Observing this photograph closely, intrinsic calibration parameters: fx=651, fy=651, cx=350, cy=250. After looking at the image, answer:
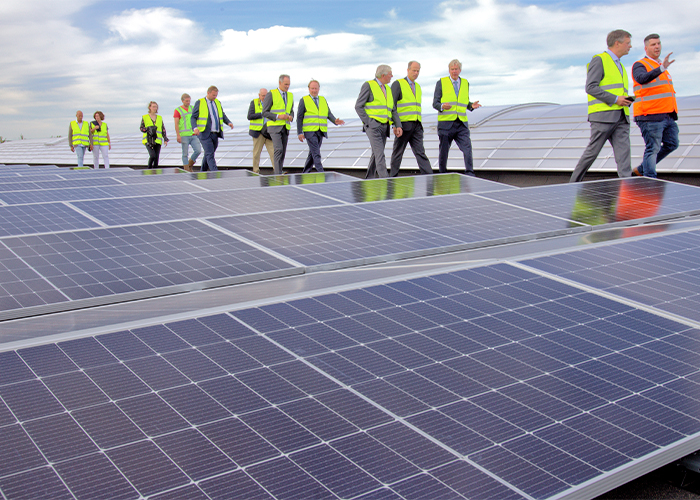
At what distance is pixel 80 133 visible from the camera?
25.2 meters

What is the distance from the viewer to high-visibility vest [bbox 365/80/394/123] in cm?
1331

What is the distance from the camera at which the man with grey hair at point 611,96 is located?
10.7 meters

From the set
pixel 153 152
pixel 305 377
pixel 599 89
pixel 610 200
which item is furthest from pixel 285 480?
pixel 153 152

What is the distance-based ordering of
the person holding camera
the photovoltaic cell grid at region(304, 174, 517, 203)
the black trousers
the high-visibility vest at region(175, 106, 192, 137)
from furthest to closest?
1. the black trousers
2. the person holding camera
3. the high-visibility vest at region(175, 106, 192, 137)
4. the photovoltaic cell grid at region(304, 174, 517, 203)

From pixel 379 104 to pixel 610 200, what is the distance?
6280 millimetres

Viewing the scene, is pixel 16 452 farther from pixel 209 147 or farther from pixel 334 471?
pixel 209 147

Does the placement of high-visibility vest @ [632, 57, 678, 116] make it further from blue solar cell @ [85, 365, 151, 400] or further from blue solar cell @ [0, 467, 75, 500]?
blue solar cell @ [0, 467, 75, 500]

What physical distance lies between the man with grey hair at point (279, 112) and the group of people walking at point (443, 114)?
3 centimetres

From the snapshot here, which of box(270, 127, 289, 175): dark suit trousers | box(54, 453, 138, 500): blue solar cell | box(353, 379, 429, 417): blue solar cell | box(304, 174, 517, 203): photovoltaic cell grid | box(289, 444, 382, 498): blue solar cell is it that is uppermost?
box(270, 127, 289, 175): dark suit trousers

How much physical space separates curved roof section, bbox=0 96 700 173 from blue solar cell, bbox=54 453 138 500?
17.0m

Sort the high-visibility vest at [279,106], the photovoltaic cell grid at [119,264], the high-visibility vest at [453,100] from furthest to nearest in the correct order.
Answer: the high-visibility vest at [279,106] → the high-visibility vest at [453,100] → the photovoltaic cell grid at [119,264]

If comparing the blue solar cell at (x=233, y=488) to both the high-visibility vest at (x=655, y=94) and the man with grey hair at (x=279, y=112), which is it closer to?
the high-visibility vest at (x=655, y=94)

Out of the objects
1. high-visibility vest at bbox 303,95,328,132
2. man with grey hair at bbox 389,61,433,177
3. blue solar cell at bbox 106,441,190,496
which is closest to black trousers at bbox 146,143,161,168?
high-visibility vest at bbox 303,95,328,132

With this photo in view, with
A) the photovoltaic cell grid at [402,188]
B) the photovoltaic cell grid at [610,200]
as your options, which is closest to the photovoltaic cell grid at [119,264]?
the photovoltaic cell grid at [402,188]
